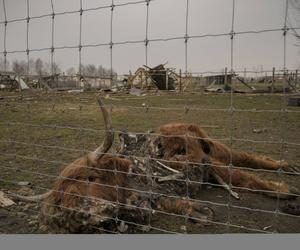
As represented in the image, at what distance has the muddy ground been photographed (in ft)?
15.2

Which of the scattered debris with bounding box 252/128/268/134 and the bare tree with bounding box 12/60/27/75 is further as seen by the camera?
the scattered debris with bounding box 252/128/268/134

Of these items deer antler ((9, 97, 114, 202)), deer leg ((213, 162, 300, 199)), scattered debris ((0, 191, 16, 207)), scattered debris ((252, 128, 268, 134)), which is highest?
deer antler ((9, 97, 114, 202))

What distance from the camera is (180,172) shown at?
5477 millimetres

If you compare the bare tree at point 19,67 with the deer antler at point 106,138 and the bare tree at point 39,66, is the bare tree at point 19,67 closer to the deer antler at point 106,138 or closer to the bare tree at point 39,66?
the bare tree at point 39,66

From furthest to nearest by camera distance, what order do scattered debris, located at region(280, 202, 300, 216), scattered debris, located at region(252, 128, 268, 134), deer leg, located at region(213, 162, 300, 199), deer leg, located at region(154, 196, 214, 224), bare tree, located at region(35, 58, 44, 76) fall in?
scattered debris, located at region(252, 128, 268, 134), deer leg, located at region(213, 162, 300, 199), bare tree, located at region(35, 58, 44, 76), scattered debris, located at region(280, 202, 300, 216), deer leg, located at region(154, 196, 214, 224)

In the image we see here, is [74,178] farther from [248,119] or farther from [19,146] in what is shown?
[248,119]

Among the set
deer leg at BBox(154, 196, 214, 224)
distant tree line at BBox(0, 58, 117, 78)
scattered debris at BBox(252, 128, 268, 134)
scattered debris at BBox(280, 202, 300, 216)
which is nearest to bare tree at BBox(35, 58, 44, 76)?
distant tree line at BBox(0, 58, 117, 78)

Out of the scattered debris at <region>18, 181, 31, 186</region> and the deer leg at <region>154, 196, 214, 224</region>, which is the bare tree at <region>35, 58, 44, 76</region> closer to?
the scattered debris at <region>18, 181, 31, 186</region>

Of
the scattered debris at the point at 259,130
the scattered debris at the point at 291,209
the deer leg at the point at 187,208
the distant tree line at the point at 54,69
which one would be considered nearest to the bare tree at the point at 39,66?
the distant tree line at the point at 54,69

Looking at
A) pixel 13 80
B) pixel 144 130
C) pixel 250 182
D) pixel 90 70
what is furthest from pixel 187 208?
pixel 13 80

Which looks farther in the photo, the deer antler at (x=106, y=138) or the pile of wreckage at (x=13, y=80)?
the pile of wreckage at (x=13, y=80)

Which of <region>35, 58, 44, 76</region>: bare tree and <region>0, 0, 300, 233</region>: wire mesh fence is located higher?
<region>35, 58, 44, 76</region>: bare tree

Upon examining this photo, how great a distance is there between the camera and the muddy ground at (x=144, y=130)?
4633mm

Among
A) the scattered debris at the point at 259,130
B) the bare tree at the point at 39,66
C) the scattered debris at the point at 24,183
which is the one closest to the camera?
the bare tree at the point at 39,66
